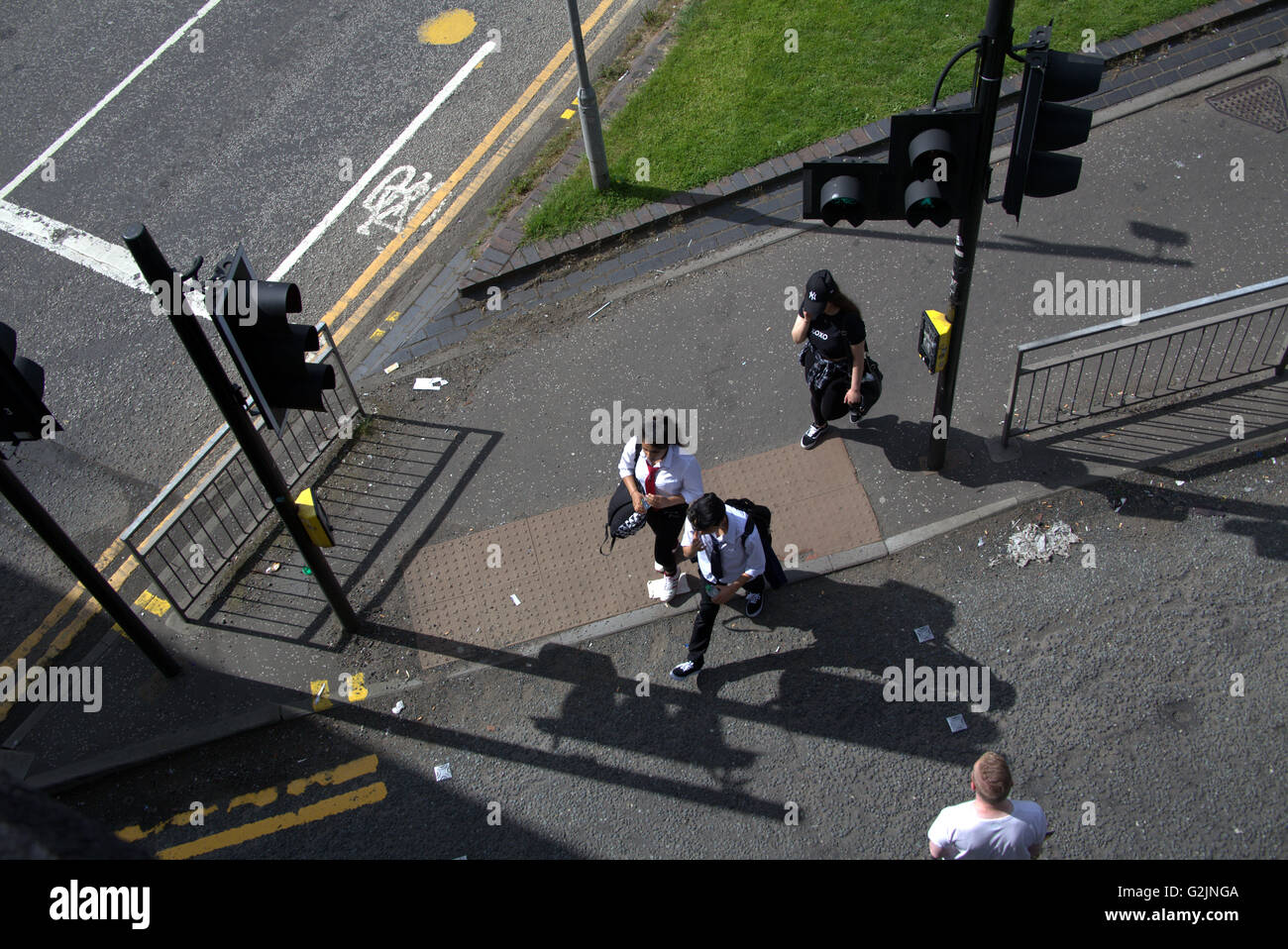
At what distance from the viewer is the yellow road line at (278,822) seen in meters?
7.15

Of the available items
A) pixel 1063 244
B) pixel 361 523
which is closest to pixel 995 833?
pixel 361 523

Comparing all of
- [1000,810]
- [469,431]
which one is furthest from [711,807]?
[469,431]

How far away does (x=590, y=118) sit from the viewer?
406 inches

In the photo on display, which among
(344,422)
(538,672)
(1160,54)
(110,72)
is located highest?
(1160,54)

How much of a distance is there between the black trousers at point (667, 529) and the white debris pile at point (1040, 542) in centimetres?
257

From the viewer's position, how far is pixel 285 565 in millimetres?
8680

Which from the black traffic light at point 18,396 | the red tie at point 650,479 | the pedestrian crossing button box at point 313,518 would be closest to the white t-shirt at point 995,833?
the red tie at point 650,479

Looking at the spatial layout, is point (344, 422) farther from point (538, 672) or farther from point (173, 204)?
point (173, 204)

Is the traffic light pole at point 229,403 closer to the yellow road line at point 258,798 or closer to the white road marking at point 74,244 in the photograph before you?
the yellow road line at point 258,798

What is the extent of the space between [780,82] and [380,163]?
457 cm

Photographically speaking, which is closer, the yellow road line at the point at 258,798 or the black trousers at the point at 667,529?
the yellow road line at the point at 258,798

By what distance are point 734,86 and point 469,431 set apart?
206 inches

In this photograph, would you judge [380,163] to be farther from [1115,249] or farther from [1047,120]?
[1047,120]

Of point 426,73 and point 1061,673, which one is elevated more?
point 426,73
